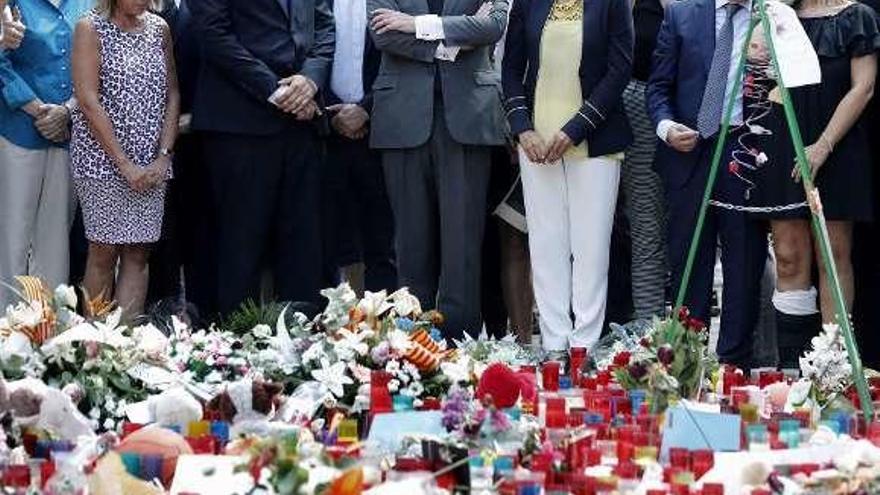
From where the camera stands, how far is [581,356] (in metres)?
7.38

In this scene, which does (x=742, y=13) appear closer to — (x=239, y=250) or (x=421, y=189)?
(x=421, y=189)

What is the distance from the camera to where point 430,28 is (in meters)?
A: 8.73

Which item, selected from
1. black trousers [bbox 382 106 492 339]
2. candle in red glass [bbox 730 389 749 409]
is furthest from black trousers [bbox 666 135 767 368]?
candle in red glass [bbox 730 389 749 409]

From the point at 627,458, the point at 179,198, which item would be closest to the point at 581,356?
the point at 627,458

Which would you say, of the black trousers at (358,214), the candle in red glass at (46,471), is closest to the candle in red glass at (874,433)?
the candle in red glass at (46,471)

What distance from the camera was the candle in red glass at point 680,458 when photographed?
513 centimetres

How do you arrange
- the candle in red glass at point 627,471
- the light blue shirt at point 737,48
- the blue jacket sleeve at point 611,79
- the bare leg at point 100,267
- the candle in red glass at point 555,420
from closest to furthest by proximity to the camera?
the candle in red glass at point 627,471 → the candle in red glass at point 555,420 → the light blue shirt at point 737,48 → the blue jacket sleeve at point 611,79 → the bare leg at point 100,267

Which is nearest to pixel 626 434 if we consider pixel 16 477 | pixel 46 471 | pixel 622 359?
pixel 622 359

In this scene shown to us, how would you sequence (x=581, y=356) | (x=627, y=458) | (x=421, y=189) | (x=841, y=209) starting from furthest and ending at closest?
1. (x=421, y=189)
2. (x=841, y=209)
3. (x=581, y=356)
4. (x=627, y=458)

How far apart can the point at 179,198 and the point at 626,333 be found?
2421 millimetres

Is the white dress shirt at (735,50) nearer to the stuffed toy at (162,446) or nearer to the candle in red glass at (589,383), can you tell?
the candle in red glass at (589,383)

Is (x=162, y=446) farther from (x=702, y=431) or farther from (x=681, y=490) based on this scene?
(x=702, y=431)

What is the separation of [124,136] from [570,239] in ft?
6.92

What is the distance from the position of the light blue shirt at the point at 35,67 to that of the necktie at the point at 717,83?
2914 millimetres
